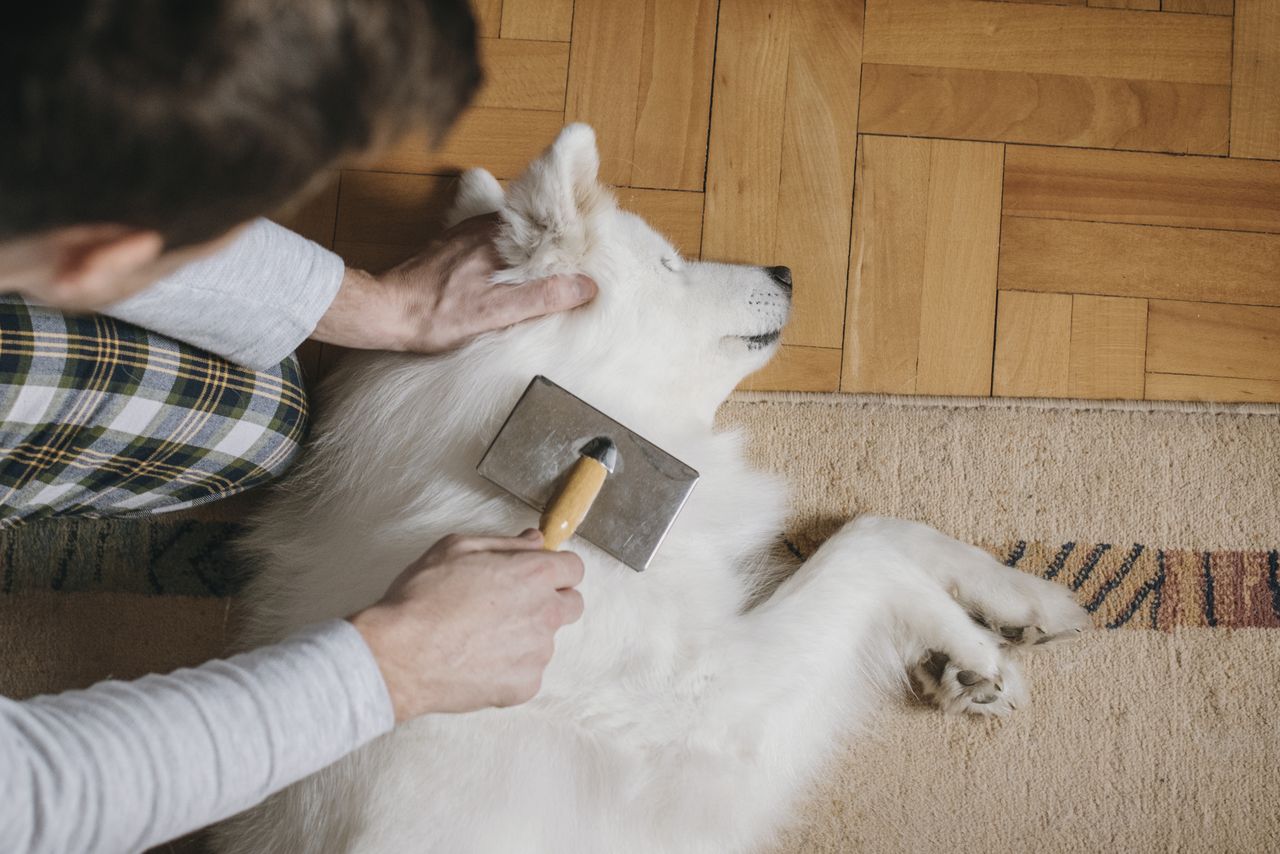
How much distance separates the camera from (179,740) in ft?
3.05

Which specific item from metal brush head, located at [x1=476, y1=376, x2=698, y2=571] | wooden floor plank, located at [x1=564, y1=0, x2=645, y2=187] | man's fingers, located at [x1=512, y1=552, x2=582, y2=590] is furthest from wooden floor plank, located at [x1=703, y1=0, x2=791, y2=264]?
man's fingers, located at [x1=512, y1=552, x2=582, y2=590]

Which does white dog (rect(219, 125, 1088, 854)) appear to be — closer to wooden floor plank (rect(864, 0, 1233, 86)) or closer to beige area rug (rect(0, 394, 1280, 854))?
beige area rug (rect(0, 394, 1280, 854))

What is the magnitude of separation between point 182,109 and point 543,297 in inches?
31.6

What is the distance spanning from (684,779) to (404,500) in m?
0.60

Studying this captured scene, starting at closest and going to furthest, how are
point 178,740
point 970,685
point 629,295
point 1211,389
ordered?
point 178,740 → point 629,295 → point 970,685 → point 1211,389

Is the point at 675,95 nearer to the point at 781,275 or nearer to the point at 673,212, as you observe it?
the point at 673,212

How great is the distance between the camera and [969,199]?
1.88 meters

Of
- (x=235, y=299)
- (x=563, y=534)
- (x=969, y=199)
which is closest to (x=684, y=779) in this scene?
(x=563, y=534)

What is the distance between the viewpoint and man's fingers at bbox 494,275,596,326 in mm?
1402

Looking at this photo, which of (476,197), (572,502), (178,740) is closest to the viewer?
(178,740)

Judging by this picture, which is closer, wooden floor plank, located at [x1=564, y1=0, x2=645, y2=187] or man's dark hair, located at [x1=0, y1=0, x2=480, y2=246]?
man's dark hair, located at [x1=0, y1=0, x2=480, y2=246]

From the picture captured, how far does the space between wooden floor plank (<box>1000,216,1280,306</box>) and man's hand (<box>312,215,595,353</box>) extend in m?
0.99

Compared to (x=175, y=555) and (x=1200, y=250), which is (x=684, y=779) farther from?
(x=1200, y=250)

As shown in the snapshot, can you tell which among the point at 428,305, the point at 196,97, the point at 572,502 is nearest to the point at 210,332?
the point at 428,305
